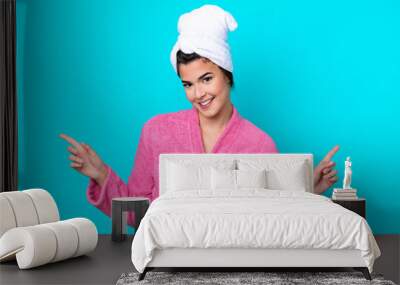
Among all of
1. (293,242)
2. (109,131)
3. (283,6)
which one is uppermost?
(283,6)

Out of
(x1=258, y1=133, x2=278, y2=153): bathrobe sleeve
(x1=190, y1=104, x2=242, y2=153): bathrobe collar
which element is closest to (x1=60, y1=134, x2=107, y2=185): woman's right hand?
(x1=190, y1=104, x2=242, y2=153): bathrobe collar

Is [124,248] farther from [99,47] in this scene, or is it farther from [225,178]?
[99,47]

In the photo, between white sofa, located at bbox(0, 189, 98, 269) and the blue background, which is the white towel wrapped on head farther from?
white sofa, located at bbox(0, 189, 98, 269)

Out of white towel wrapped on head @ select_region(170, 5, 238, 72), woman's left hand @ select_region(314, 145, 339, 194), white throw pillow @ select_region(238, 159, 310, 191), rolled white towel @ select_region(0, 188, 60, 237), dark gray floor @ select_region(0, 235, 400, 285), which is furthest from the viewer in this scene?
woman's left hand @ select_region(314, 145, 339, 194)

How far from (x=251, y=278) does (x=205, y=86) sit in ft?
8.01

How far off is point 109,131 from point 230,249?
273 centimetres

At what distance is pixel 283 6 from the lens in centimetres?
661

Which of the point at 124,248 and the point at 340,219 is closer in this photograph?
the point at 340,219

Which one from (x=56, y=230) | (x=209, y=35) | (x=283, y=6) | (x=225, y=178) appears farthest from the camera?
(x=283, y=6)

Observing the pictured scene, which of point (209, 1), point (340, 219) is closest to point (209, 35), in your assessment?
point (209, 1)

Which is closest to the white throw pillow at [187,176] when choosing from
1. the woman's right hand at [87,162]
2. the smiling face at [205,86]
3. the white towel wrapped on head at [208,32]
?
the smiling face at [205,86]

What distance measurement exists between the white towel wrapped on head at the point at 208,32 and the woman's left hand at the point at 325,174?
4.40 ft

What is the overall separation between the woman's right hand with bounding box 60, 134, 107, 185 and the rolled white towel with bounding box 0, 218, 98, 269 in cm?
135

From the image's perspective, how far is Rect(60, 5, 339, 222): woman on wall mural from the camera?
626 centimetres
